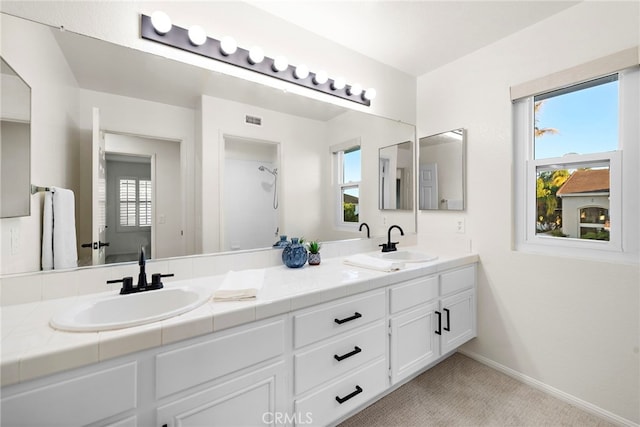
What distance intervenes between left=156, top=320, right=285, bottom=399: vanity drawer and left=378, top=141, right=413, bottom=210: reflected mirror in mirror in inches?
58.3

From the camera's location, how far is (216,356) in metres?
0.97

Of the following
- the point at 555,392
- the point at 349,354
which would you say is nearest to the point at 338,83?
the point at 349,354

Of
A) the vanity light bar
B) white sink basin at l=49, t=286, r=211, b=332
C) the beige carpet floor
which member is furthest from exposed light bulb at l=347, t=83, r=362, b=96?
the beige carpet floor

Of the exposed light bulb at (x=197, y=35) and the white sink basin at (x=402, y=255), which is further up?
the exposed light bulb at (x=197, y=35)

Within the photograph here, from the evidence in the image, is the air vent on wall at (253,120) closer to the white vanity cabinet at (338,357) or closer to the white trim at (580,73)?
the white vanity cabinet at (338,357)

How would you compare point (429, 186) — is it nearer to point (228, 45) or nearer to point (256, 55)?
point (256, 55)

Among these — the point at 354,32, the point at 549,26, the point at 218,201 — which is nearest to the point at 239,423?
the point at 218,201

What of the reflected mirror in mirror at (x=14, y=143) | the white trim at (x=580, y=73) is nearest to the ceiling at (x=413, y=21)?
the white trim at (x=580, y=73)

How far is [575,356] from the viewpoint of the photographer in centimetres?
165

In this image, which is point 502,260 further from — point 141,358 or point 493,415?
point 141,358

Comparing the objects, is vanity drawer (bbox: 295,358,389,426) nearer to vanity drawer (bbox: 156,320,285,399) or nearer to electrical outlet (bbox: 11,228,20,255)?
vanity drawer (bbox: 156,320,285,399)

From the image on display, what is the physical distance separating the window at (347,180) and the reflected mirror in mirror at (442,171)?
73 cm

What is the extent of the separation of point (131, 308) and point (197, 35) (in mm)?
1349

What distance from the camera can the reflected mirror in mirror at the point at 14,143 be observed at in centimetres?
99
